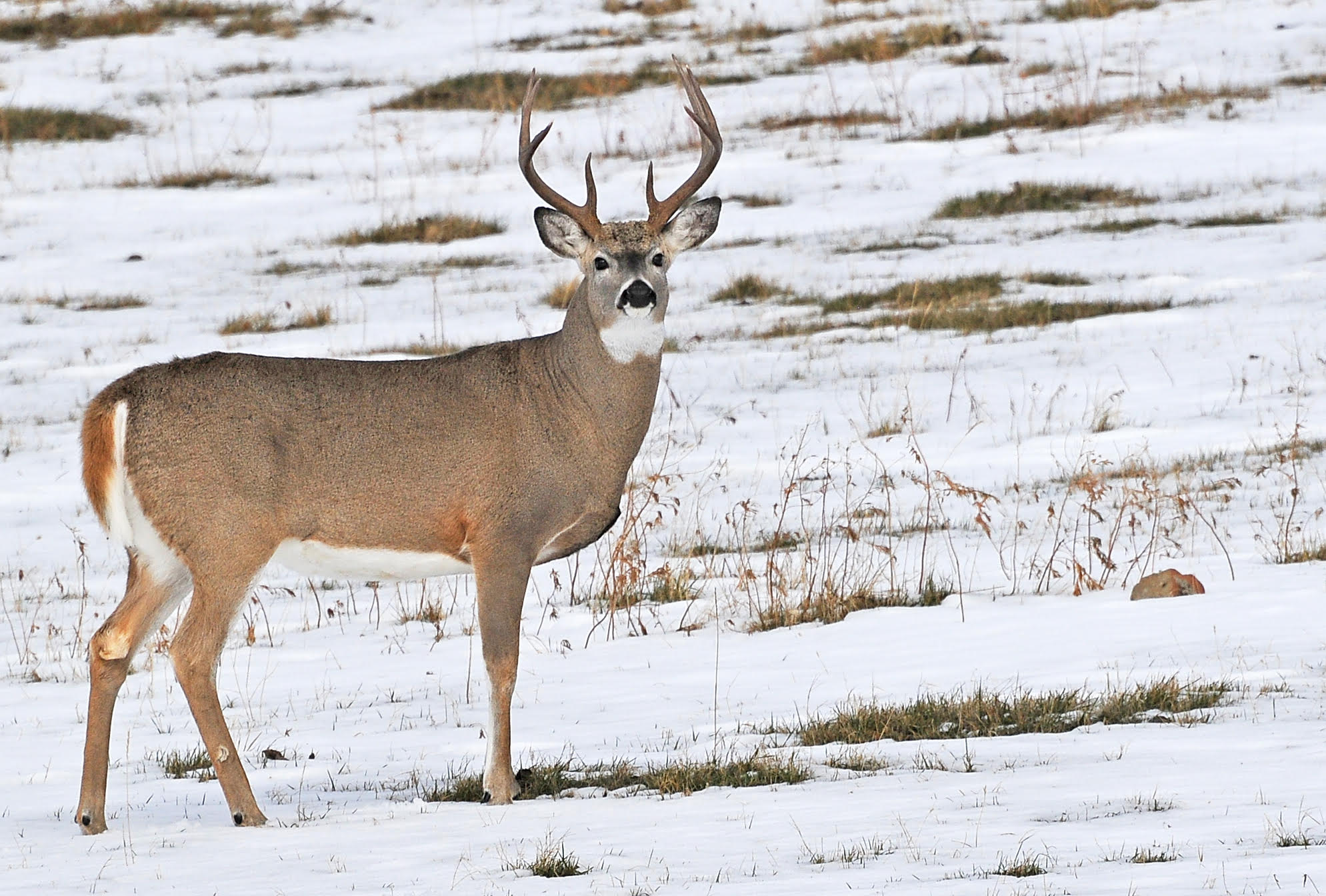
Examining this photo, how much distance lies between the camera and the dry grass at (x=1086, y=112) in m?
20.2

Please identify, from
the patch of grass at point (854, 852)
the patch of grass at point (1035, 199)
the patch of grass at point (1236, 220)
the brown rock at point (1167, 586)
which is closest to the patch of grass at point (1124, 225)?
the patch of grass at point (1236, 220)

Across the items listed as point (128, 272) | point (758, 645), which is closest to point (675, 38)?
point (128, 272)

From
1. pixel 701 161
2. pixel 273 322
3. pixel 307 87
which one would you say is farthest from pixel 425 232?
pixel 701 161

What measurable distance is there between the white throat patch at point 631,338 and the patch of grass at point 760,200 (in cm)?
1255

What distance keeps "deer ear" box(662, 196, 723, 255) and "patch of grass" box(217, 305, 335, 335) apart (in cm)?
872

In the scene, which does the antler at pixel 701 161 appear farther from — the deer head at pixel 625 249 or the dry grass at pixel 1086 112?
the dry grass at pixel 1086 112

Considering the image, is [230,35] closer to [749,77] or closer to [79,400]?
[749,77]

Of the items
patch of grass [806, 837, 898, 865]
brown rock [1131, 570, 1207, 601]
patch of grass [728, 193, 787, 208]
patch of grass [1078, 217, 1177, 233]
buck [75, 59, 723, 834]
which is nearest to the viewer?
patch of grass [806, 837, 898, 865]

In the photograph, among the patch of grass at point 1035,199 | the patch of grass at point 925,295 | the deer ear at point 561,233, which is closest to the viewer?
the deer ear at point 561,233

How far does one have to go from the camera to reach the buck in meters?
5.85

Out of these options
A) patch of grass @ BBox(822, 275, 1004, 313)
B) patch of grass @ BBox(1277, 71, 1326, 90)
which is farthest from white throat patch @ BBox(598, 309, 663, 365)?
patch of grass @ BBox(1277, 71, 1326, 90)

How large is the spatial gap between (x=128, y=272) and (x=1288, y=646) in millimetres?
13437

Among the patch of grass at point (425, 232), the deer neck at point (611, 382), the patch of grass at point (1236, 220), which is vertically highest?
the deer neck at point (611, 382)

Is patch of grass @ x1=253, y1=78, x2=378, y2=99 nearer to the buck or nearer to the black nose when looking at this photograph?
the buck
